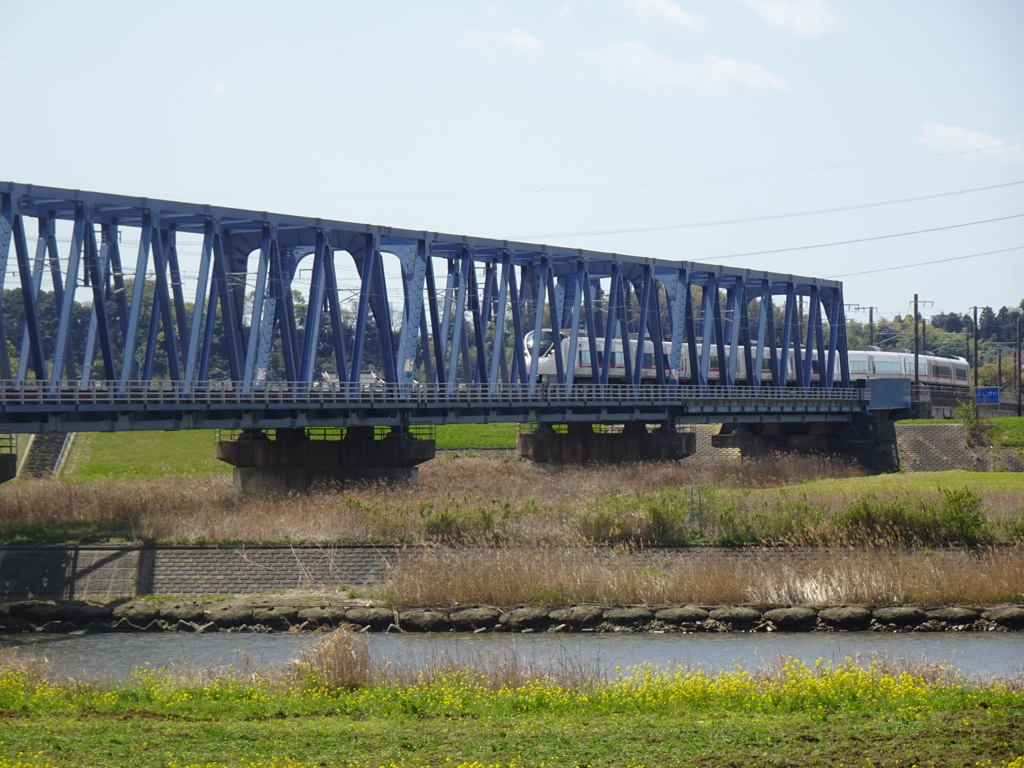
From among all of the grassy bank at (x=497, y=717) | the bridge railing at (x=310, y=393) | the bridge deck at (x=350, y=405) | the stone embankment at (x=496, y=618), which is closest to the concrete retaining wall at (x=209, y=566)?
the stone embankment at (x=496, y=618)

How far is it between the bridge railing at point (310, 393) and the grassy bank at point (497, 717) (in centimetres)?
1637

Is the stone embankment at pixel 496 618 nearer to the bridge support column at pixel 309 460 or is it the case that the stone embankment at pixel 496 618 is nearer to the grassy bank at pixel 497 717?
the grassy bank at pixel 497 717

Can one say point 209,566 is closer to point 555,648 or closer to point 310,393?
point 310,393

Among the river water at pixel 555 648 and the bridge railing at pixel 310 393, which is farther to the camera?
the bridge railing at pixel 310 393

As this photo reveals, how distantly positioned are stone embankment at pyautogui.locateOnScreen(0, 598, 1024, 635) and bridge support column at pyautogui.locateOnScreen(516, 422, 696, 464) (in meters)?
30.0

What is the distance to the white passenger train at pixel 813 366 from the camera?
217 ft

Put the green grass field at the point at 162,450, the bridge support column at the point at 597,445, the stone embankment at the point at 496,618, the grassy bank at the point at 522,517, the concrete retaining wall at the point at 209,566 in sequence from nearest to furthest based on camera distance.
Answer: the stone embankment at the point at 496,618 → the concrete retaining wall at the point at 209,566 → the grassy bank at the point at 522,517 → the bridge support column at the point at 597,445 → the green grass field at the point at 162,450

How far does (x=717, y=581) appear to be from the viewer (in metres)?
27.8

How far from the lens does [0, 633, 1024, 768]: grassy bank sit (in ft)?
42.4

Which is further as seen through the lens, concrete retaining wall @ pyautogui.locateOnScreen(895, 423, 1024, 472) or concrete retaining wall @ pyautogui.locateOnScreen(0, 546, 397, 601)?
concrete retaining wall @ pyautogui.locateOnScreen(895, 423, 1024, 472)

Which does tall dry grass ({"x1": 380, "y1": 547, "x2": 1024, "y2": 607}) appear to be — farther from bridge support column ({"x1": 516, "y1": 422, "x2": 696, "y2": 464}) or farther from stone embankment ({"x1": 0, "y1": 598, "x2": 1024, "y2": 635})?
bridge support column ({"x1": 516, "y1": 422, "x2": 696, "y2": 464})

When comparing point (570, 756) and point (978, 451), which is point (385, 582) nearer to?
point (570, 756)

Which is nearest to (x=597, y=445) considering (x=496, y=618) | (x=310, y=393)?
(x=310, y=393)

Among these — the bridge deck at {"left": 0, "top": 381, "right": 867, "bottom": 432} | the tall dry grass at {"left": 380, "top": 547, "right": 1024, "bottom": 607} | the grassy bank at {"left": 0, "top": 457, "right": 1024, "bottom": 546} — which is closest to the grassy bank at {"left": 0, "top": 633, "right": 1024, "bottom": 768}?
the tall dry grass at {"left": 380, "top": 547, "right": 1024, "bottom": 607}
